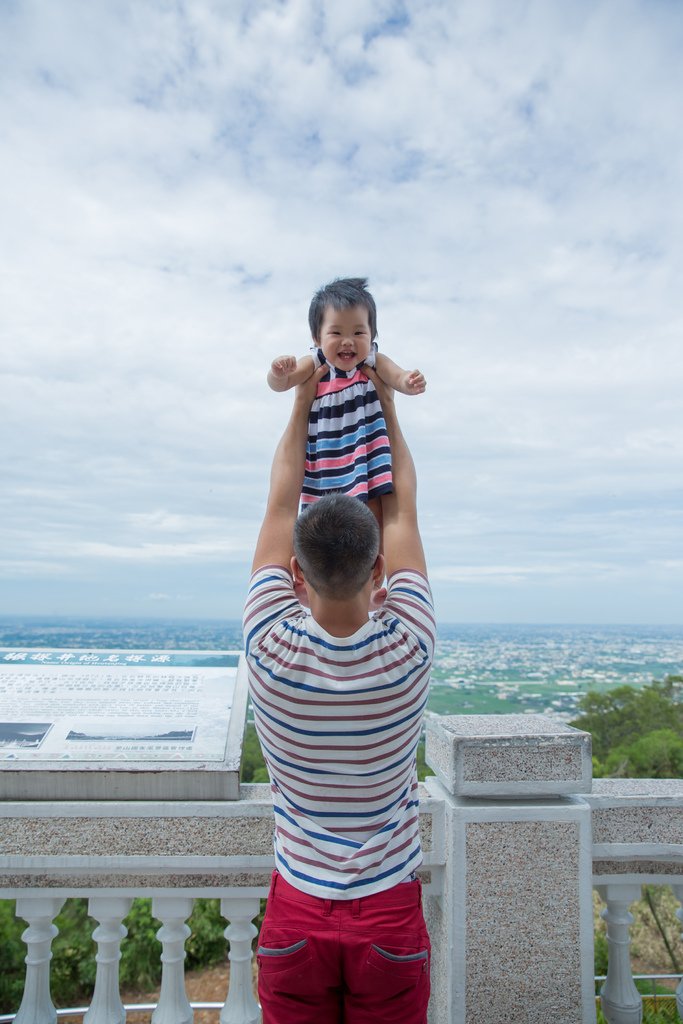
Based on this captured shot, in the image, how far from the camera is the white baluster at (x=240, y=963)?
2.40 m

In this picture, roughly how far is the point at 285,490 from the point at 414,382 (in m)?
0.56

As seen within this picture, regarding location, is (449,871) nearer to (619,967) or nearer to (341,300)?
(619,967)

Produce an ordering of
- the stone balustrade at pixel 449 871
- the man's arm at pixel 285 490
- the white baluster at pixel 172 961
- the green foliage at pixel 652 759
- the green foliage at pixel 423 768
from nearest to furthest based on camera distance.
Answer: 1. the man's arm at pixel 285 490
2. the stone balustrade at pixel 449 871
3. the white baluster at pixel 172 961
4. the green foliage at pixel 423 768
5. the green foliage at pixel 652 759

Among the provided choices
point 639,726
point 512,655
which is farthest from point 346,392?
point 512,655

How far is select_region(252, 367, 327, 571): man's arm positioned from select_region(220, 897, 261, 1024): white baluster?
4.34 feet

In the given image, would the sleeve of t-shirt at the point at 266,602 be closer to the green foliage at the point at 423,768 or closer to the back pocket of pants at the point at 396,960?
the back pocket of pants at the point at 396,960

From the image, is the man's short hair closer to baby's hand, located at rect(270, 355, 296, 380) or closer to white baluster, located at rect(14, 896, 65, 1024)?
baby's hand, located at rect(270, 355, 296, 380)

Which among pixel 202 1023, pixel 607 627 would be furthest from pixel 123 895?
pixel 607 627

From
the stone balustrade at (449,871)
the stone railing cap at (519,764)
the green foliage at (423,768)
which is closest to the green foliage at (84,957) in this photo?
the green foliage at (423,768)

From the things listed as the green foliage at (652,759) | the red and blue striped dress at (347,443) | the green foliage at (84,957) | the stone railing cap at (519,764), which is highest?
the red and blue striped dress at (347,443)

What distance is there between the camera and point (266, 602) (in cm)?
179

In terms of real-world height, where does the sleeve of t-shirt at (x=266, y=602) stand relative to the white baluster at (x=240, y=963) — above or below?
above

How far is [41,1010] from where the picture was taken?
7.77 feet

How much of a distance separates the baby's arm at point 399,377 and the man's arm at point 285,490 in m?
0.26
